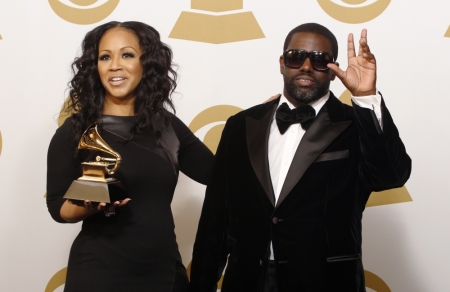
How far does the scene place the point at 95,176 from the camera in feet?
6.32

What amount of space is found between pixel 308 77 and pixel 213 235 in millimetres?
619

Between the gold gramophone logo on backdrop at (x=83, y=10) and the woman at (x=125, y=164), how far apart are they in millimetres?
874

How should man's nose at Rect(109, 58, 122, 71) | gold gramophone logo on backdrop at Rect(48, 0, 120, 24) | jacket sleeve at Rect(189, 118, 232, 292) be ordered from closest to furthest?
jacket sleeve at Rect(189, 118, 232, 292), man's nose at Rect(109, 58, 122, 71), gold gramophone logo on backdrop at Rect(48, 0, 120, 24)

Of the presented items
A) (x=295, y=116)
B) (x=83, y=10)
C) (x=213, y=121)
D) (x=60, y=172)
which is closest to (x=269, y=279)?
(x=295, y=116)

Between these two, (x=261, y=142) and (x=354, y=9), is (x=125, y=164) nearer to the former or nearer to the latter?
(x=261, y=142)

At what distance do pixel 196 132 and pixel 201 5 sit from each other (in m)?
0.67

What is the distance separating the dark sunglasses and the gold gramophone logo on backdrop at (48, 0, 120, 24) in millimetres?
1462

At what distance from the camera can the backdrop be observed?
2824 millimetres

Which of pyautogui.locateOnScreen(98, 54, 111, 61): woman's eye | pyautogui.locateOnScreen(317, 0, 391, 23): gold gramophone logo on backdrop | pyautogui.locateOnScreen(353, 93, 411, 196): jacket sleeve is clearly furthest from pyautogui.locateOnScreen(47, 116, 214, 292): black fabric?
pyautogui.locateOnScreen(317, 0, 391, 23): gold gramophone logo on backdrop

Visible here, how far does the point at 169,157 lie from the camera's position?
87.1 inches

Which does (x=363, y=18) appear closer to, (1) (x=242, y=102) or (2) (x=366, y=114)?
(1) (x=242, y=102)

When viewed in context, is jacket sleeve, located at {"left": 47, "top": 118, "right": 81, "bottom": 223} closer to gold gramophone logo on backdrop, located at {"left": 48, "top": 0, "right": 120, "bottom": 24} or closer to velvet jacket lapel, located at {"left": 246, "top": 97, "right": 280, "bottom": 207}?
velvet jacket lapel, located at {"left": 246, "top": 97, "right": 280, "bottom": 207}

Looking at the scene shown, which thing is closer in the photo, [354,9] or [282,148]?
[282,148]

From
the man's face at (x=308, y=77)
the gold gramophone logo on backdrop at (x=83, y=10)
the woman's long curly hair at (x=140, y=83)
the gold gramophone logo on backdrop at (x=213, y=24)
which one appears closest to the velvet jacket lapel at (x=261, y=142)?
the man's face at (x=308, y=77)
